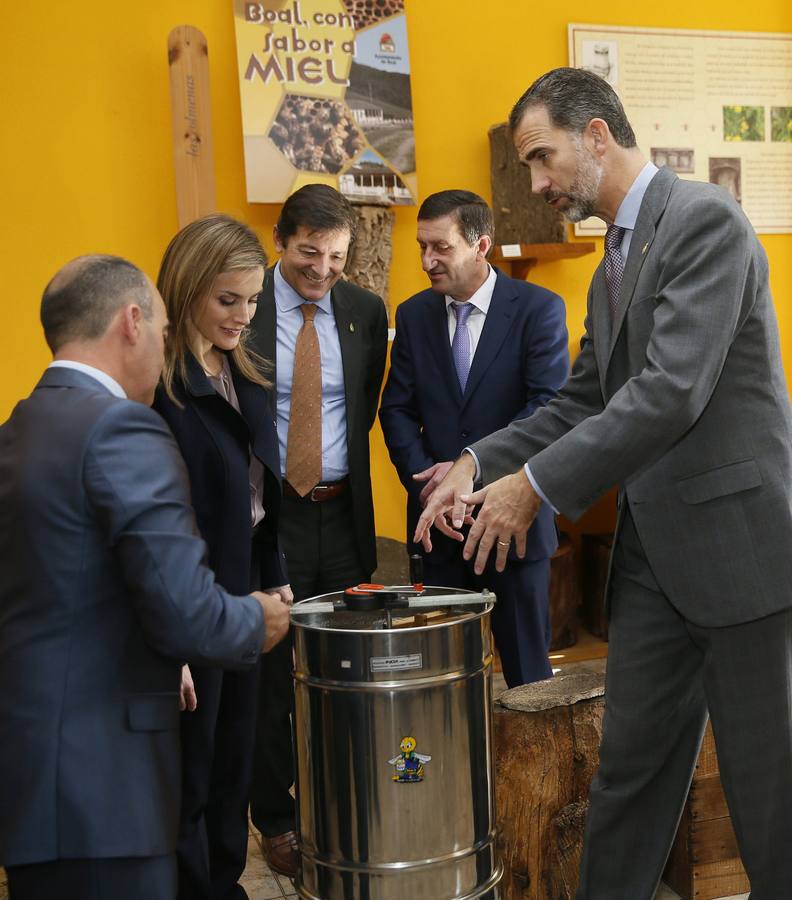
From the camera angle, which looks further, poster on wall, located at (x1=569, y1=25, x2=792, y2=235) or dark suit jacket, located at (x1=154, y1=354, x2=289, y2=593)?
poster on wall, located at (x1=569, y1=25, x2=792, y2=235)

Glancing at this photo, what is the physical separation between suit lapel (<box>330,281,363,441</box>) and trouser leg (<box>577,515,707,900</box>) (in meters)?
1.09

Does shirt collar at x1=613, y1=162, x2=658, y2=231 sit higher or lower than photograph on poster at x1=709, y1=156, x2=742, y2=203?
lower

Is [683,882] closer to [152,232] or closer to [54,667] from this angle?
[54,667]

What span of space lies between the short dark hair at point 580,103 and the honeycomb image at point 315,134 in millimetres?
2374

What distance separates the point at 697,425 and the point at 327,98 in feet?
9.66

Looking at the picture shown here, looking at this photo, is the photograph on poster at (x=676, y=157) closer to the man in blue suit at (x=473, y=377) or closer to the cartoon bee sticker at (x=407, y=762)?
the man in blue suit at (x=473, y=377)

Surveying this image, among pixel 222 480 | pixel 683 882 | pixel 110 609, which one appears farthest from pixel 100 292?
pixel 683 882

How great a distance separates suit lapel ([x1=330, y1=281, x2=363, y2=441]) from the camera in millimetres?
3111

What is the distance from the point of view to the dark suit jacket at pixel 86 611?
1471mm

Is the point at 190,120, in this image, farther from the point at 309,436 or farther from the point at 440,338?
the point at 309,436

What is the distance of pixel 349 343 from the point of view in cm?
314

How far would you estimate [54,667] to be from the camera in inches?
58.4

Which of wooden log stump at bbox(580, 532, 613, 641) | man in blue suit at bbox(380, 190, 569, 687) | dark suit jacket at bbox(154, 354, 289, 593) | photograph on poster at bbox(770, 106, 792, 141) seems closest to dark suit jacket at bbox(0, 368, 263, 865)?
dark suit jacket at bbox(154, 354, 289, 593)

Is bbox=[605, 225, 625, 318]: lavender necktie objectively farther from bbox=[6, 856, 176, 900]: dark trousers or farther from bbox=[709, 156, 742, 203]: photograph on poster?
bbox=[709, 156, 742, 203]: photograph on poster
